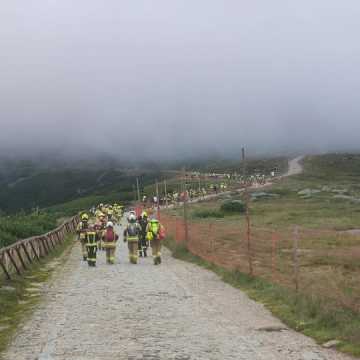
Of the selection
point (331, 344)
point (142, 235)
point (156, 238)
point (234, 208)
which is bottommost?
point (234, 208)

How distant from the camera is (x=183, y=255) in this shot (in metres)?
28.8

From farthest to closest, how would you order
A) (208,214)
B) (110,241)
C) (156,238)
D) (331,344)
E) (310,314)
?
(208,214)
(110,241)
(156,238)
(310,314)
(331,344)

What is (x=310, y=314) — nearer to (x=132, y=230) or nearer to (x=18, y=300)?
(x=18, y=300)

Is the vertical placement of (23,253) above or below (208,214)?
above

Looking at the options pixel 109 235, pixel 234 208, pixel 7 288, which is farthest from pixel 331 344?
pixel 234 208

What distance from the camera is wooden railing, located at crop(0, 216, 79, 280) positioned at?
63.9ft

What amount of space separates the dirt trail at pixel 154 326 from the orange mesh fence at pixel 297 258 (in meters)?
1.61

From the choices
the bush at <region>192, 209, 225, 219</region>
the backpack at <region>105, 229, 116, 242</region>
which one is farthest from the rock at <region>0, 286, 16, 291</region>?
the bush at <region>192, 209, 225, 219</region>

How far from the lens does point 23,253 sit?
935 inches

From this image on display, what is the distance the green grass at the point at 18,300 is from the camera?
12.3 metres

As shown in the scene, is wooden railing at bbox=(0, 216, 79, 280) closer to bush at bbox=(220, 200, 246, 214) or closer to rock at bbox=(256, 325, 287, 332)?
rock at bbox=(256, 325, 287, 332)

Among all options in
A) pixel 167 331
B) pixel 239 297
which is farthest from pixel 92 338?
pixel 239 297

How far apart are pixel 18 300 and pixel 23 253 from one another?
25.4 ft

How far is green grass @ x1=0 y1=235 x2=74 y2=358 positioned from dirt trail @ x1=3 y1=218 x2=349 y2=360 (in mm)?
267
